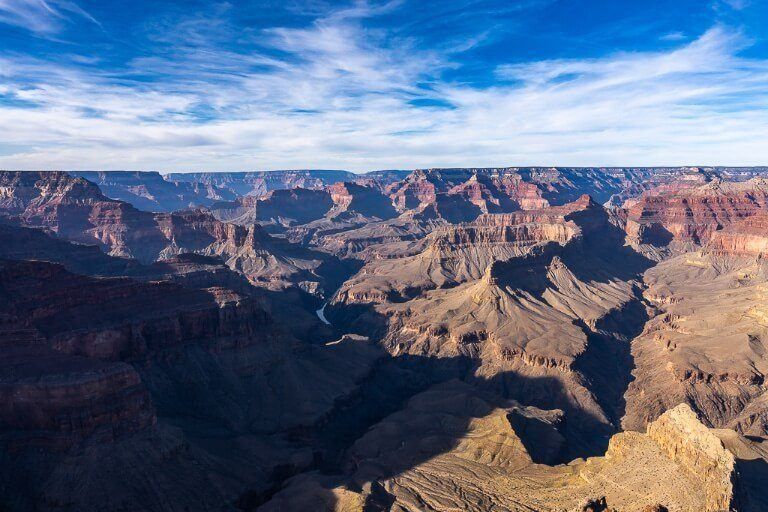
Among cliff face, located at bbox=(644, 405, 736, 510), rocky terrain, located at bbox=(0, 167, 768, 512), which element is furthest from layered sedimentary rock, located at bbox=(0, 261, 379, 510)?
cliff face, located at bbox=(644, 405, 736, 510)

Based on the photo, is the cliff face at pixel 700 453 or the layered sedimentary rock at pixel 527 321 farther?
the layered sedimentary rock at pixel 527 321

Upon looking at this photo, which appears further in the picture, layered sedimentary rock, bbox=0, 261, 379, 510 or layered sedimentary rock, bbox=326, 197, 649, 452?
layered sedimentary rock, bbox=326, 197, 649, 452

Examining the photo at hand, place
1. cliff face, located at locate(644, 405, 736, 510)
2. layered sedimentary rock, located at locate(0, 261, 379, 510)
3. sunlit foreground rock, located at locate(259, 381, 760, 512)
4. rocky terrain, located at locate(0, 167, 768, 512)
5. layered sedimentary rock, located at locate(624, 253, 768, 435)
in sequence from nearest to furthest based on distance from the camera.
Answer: cliff face, located at locate(644, 405, 736, 510), sunlit foreground rock, located at locate(259, 381, 760, 512), rocky terrain, located at locate(0, 167, 768, 512), layered sedimentary rock, located at locate(0, 261, 379, 510), layered sedimentary rock, located at locate(624, 253, 768, 435)

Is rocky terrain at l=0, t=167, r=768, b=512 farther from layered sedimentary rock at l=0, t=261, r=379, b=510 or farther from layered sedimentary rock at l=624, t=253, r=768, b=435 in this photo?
layered sedimentary rock at l=624, t=253, r=768, b=435

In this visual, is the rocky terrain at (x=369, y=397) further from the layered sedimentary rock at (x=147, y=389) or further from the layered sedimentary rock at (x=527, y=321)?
the layered sedimentary rock at (x=527, y=321)

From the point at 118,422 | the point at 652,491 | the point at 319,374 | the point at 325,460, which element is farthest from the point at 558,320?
the point at 118,422

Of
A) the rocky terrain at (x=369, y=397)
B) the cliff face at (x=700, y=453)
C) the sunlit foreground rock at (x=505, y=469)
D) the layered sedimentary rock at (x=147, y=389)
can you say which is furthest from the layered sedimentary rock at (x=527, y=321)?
the cliff face at (x=700, y=453)

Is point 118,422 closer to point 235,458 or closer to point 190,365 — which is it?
point 235,458

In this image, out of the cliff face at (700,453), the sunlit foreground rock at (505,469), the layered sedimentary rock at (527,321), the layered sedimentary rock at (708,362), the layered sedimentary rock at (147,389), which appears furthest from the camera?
the layered sedimentary rock at (527,321)

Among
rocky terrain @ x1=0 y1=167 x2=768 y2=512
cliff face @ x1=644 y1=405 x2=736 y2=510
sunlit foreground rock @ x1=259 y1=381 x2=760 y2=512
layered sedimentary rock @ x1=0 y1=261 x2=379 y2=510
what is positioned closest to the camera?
cliff face @ x1=644 y1=405 x2=736 y2=510

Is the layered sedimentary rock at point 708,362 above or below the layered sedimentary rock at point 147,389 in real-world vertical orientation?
below
